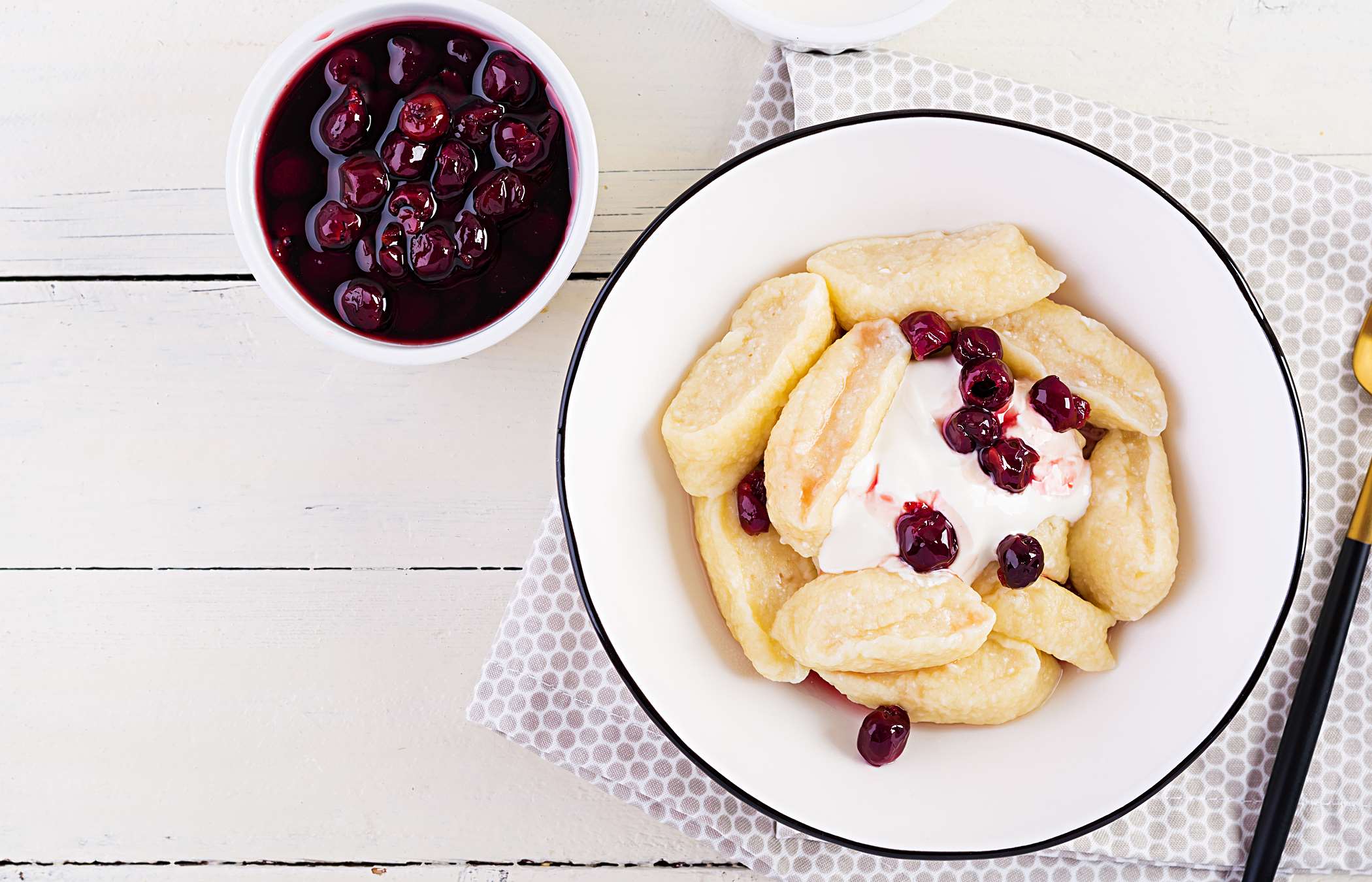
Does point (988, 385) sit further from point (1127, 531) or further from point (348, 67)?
point (348, 67)

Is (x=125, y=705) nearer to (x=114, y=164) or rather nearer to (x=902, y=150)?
(x=114, y=164)

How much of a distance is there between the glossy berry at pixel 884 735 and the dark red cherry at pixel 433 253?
72cm

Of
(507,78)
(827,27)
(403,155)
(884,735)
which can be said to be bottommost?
(884,735)

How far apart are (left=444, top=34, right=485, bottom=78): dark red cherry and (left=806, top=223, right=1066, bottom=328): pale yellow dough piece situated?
47 cm

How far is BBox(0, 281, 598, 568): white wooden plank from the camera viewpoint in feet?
4.71

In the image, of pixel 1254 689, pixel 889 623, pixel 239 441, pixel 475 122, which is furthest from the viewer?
pixel 239 441

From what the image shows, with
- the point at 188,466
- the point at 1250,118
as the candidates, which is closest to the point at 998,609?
the point at 1250,118

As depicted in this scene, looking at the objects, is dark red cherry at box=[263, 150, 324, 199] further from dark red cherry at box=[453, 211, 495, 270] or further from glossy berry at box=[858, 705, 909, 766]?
glossy berry at box=[858, 705, 909, 766]

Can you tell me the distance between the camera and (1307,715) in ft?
4.24

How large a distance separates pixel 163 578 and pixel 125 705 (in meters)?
0.19

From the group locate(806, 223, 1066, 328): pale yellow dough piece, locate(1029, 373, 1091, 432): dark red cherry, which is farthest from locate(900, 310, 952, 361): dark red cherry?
locate(1029, 373, 1091, 432): dark red cherry

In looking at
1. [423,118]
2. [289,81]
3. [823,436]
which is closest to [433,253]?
[423,118]

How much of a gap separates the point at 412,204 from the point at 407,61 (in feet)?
0.57

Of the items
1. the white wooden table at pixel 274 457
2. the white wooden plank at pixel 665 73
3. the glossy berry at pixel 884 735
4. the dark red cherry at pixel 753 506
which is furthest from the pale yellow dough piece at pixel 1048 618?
the white wooden plank at pixel 665 73
